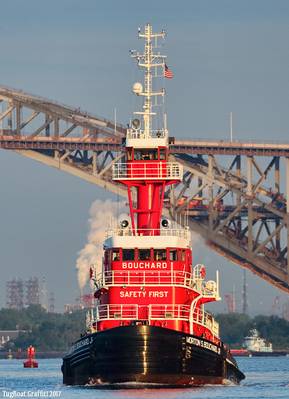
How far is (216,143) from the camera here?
168750 mm

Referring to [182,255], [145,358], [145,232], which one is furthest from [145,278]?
[145,358]

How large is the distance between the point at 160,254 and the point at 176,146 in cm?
6840

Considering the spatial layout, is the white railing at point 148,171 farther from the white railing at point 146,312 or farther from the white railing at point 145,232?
the white railing at point 146,312

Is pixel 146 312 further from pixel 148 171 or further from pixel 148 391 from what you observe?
pixel 148 171

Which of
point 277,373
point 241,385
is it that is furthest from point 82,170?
point 241,385

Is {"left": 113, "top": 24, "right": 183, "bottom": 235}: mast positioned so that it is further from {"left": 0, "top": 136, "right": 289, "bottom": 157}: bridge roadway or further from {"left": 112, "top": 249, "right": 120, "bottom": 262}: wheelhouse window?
{"left": 0, "top": 136, "right": 289, "bottom": 157}: bridge roadway

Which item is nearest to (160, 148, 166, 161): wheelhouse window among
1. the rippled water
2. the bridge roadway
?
the rippled water

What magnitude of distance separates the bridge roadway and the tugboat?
63750 mm

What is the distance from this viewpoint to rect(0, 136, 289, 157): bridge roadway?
168 metres

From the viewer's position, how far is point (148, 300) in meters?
97.5

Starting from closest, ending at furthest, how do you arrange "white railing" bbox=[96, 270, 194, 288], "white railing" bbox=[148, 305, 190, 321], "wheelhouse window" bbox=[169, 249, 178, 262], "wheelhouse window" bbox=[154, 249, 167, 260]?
1. "white railing" bbox=[148, 305, 190, 321]
2. "white railing" bbox=[96, 270, 194, 288]
3. "wheelhouse window" bbox=[154, 249, 167, 260]
4. "wheelhouse window" bbox=[169, 249, 178, 262]

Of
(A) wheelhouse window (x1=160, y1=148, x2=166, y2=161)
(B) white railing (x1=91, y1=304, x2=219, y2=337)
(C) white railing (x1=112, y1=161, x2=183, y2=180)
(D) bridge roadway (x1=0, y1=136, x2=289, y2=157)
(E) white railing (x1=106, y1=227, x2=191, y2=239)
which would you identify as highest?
(D) bridge roadway (x1=0, y1=136, x2=289, y2=157)

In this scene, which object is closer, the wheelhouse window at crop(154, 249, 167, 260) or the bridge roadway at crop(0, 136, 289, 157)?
the wheelhouse window at crop(154, 249, 167, 260)

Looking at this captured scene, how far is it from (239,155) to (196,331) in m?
70.9
